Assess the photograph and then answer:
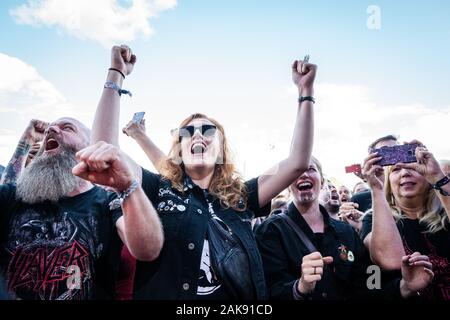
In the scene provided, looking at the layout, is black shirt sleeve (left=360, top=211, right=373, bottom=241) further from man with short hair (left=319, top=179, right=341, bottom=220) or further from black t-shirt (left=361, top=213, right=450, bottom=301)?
man with short hair (left=319, top=179, right=341, bottom=220)

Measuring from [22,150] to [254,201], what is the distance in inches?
79.1

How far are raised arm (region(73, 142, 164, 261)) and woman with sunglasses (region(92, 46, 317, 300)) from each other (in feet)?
0.63

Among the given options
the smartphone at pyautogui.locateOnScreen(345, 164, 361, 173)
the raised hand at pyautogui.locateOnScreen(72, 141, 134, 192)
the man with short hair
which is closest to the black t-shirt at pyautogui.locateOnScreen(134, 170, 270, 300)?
the raised hand at pyautogui.locateOnScreen(72, 141, 134, 192)

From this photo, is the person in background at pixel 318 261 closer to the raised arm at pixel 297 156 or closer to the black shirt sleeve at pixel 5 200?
the raised arm at pixel 297 156

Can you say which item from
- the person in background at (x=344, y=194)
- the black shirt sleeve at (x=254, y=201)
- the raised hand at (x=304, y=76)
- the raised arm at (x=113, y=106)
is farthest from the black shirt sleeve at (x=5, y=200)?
the person in background at (x=344, y=194)

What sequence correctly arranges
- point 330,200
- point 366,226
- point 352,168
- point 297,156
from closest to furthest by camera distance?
point 297,156 < point 366,226 < point 352,168 < point 330,200

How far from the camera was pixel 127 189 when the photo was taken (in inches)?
48.9

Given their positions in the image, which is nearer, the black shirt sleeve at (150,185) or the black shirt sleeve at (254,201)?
the black shirt sleeve at (150,185)

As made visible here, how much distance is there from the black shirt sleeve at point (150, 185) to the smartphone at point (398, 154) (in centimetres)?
161

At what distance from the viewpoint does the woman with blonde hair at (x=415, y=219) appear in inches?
77.5

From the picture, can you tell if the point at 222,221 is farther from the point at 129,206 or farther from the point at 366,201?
the point at 366,201

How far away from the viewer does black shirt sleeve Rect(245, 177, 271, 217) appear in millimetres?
2045

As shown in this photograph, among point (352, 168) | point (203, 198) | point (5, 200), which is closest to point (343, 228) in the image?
point (352, 168)

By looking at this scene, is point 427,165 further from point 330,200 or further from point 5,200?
point 5,200
